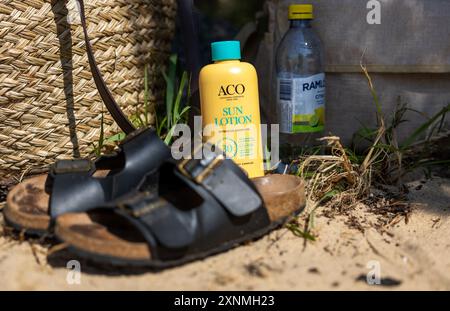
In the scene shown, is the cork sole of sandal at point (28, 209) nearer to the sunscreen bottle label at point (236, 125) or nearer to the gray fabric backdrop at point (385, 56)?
the sunscreen bottle label at point (236, 125)

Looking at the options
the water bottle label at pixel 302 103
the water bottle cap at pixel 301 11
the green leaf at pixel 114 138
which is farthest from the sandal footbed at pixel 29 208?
the water bottle cap at pixel 301 11

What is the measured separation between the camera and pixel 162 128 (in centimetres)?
175

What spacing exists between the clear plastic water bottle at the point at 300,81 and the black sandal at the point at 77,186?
47 cm

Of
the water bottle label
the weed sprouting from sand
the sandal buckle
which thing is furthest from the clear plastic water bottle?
the sandal buckle

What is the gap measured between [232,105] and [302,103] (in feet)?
0.81

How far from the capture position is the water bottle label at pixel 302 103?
157 cm

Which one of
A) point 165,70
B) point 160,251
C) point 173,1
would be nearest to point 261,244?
point 160,251

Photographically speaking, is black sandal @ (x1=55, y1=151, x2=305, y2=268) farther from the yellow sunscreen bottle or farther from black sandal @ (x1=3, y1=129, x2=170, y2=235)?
the yellow sunscreen bottle
